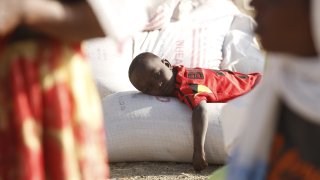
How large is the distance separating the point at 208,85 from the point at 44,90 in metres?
2.33

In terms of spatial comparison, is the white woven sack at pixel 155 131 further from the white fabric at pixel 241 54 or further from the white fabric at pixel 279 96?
the white fabric at pixel 279 96

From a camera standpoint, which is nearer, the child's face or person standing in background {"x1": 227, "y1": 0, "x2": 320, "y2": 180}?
person standing in background {"x1": 227, "y1": 0, "x2": 320, "y2": 180}

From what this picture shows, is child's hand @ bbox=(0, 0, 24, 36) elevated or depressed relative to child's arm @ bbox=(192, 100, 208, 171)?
elevated

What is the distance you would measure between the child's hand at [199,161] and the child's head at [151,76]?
39 centimetres

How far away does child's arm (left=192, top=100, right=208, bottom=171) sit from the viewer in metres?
3.26

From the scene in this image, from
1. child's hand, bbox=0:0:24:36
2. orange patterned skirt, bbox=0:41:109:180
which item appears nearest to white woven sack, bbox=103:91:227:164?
orange patterned skirt, bbox=0:41:109:180

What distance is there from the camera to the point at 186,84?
135 inches

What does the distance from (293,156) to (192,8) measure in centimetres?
344

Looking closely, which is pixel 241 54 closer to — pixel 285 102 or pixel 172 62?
pixel 172 62

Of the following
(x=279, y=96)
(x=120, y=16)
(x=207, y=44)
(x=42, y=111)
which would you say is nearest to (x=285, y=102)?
(x=279, y=96)

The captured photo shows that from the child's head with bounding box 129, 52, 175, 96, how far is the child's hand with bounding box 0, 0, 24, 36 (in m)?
2.27

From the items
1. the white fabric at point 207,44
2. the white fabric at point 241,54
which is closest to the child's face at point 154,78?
the white fabric at point 207,44

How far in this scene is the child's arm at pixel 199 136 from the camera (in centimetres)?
326

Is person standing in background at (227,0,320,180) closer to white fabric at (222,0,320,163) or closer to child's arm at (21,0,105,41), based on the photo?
white fabric at (222,0,320,163)
